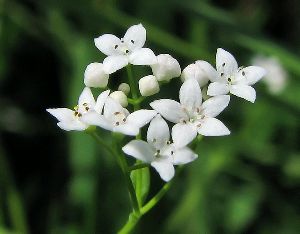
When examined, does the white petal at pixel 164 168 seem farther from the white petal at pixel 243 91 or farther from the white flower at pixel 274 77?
the white flower at pixel 274 77

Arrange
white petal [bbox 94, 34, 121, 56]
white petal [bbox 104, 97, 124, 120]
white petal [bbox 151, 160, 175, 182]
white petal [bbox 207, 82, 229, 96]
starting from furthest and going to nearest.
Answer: white petal [bbox 94, 34, 121, 56], white petal [bbox 207, 82, 229, 96], white petal [bbox 104, 97, 124, 120], white petal [bbox 151, 160, 175, 182]

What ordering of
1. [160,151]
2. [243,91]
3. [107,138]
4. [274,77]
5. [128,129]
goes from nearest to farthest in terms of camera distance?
[128,129]
[160,151]
[243,91]
[107,138]
[274,77]

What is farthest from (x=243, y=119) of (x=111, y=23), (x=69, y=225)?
(x=69, y=225)

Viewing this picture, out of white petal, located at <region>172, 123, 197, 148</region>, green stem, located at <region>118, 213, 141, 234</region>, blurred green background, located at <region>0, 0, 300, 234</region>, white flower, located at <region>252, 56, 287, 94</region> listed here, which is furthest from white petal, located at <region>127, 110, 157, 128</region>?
white flower, located at <region>252, 56, 287, 94</region>

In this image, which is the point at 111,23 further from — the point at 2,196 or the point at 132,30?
the point at 132,30

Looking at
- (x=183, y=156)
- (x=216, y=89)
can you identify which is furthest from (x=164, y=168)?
(x=216, y=89)

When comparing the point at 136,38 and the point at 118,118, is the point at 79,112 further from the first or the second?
the point at 136,38

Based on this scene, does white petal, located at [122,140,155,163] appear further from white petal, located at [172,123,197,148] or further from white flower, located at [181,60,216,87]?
white flower, located at [181,60,216,87]
